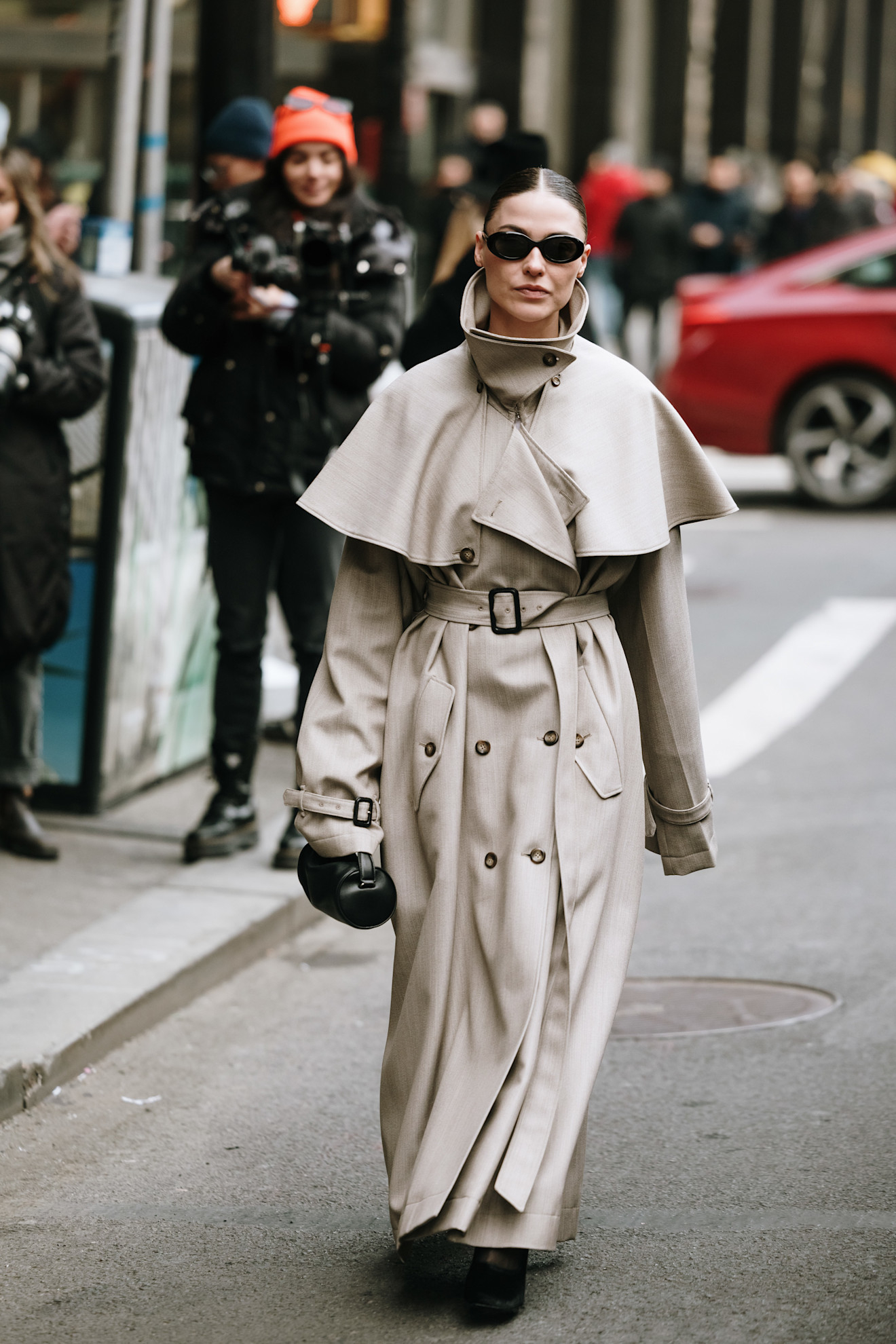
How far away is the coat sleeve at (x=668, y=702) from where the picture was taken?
3.81m

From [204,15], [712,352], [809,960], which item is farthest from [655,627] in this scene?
[712,352]

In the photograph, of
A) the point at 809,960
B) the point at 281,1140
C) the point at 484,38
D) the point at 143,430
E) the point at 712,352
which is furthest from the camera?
the point at 484,38

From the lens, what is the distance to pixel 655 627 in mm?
3826

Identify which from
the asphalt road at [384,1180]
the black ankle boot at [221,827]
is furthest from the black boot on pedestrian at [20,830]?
the asphalt road at [384,1180]

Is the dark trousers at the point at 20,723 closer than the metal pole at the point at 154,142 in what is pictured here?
Yes

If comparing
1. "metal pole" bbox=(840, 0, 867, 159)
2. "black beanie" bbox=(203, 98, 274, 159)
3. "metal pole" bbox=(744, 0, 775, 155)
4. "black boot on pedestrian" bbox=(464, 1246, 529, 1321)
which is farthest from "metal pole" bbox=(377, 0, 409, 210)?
"metal pole" bbox=(840, 0, 867, 159)

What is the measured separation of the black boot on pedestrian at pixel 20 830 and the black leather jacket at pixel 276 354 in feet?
3.66

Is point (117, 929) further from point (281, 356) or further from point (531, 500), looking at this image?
point (531, 500)

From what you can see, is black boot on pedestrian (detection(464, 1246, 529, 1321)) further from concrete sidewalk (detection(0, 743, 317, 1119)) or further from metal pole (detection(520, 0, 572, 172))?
metal pole (detection(520, 0, 572, 172))

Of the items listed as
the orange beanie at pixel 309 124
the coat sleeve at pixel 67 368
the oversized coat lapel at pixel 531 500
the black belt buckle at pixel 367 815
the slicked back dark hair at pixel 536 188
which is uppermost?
the orange beanie at pixel 309 124

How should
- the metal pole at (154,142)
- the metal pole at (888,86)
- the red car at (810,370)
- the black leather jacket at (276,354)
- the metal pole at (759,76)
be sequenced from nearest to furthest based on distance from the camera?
the black leather jacket at (276,354) → the metal pole at (154,142) → the red car at (810,370) → the metal pole at (759,76) → the metal pole at (888,86)

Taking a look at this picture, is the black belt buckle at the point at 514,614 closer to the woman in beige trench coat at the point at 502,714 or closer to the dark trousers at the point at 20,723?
the woman in beige trench coat at the point at 502,714

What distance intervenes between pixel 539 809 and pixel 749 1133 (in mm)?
1247

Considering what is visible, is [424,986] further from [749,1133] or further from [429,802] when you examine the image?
[749,1133]
